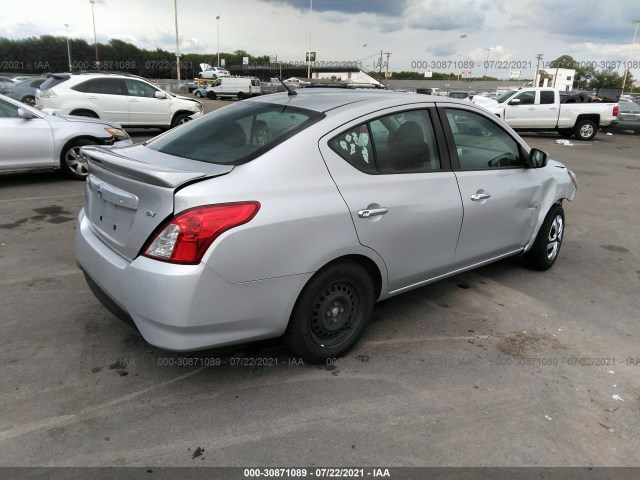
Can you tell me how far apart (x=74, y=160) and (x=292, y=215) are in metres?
6.77

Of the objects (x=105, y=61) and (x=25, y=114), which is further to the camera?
(x=105, y=61)

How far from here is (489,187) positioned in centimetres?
381

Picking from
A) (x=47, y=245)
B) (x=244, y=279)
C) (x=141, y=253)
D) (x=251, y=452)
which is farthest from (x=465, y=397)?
(x=47, y=245)

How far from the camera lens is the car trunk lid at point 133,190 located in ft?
8.14

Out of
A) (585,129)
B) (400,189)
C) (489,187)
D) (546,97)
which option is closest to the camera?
(400,189)

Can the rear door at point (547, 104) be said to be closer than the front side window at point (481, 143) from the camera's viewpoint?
No

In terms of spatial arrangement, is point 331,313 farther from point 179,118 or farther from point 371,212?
point 179,118

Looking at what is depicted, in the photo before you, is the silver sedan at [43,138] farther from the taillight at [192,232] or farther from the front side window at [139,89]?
the taillight at [192,232]

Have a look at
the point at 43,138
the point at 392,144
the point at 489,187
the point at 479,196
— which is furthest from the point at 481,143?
the point at 43,138

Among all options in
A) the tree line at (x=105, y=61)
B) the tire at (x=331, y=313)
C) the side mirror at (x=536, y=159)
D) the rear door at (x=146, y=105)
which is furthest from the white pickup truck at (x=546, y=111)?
the tree line at (x=105, y=61)

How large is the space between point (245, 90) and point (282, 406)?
42898 millimetres

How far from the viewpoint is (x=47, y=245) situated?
5102mm

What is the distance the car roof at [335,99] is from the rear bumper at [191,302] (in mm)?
1245

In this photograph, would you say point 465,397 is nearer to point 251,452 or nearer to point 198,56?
point 251,452
